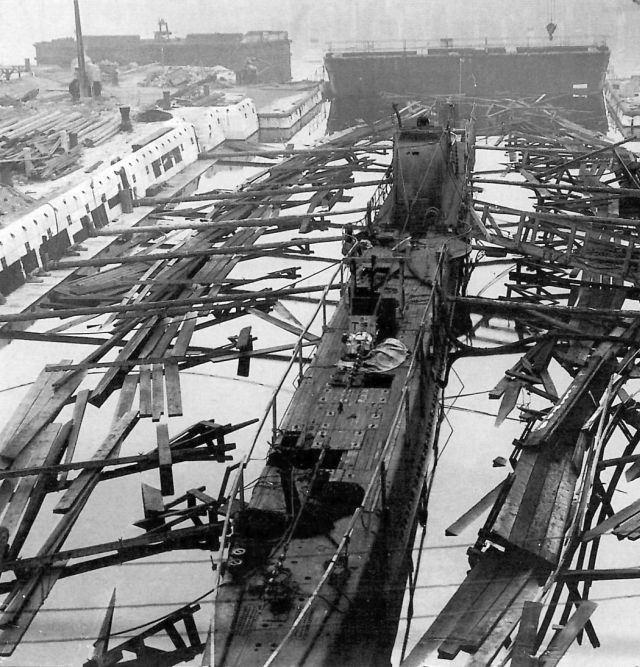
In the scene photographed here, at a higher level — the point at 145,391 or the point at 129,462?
the point at 145,391

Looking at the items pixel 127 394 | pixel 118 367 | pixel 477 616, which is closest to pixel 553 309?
pixel 127 394

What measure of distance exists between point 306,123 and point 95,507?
161 ft

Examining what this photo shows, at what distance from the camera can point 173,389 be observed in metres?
20.6

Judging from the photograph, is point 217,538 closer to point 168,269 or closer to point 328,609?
point 328,609

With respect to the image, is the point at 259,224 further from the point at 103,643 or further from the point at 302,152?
the point at 103,643

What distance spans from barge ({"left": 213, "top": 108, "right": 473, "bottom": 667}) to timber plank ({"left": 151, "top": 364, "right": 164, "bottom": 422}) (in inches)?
151

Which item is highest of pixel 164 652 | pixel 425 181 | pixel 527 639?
pixel 425 181

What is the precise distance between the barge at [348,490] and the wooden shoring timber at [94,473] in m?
3.05

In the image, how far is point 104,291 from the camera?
28.5 meters

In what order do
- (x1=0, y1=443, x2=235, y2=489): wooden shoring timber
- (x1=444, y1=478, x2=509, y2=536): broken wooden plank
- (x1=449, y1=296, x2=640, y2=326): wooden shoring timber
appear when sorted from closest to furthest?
(x1=444, y1=478, x2=509, y2=536): broken wooden plank
(x1=0, y1=443, x2=235, y2=489): wooden shoring timber
(x1=449, y1=296, x2=640, y2=326): wooden shoring timber

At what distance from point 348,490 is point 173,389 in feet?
24.4

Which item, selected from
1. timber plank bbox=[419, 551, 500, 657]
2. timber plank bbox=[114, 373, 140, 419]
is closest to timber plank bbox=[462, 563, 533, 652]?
timber plank bbox=[419, 551, 500, 657]

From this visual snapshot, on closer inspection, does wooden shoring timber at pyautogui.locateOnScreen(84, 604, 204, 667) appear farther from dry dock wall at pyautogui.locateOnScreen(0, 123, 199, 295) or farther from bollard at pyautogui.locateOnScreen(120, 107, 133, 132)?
bollard at pyautogui.locateOnScreen(120, 107, 133, 132)

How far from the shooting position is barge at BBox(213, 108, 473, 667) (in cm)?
1234
